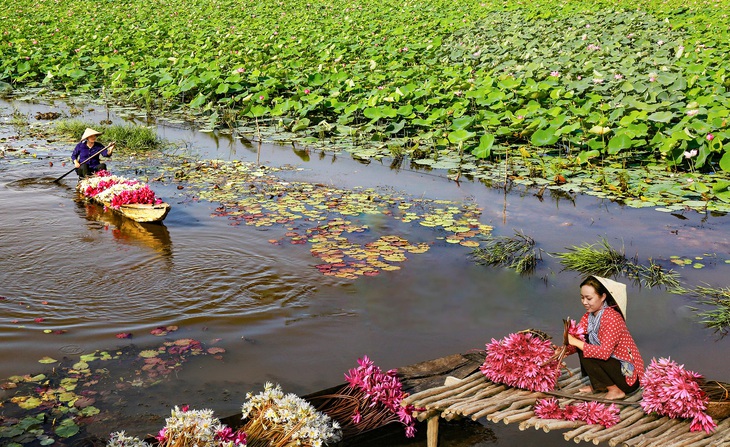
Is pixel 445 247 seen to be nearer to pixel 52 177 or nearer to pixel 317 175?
pixel 317 175

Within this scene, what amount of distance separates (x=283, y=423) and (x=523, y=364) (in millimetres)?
1273

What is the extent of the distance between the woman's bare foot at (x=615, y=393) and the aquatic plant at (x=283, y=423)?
4.67ft

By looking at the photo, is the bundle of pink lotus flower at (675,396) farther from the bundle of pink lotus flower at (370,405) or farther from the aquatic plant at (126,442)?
the aquatic plant at (126,442)

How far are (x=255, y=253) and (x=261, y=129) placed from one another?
5.80 metres

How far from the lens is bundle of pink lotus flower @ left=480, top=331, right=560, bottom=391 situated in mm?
3818

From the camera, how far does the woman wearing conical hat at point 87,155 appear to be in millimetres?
8874

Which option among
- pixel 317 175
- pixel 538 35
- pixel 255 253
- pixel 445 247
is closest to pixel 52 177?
pixel 317 175

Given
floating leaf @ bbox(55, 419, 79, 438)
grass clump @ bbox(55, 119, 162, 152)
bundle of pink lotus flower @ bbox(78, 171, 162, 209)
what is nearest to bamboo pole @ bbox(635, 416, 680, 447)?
floating leaf @ bbox(55, 419, 79, 438)

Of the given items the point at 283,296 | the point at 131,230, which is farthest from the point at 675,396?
the point at 131,230

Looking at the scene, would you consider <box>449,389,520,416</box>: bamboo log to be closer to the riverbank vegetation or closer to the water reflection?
the water reflection

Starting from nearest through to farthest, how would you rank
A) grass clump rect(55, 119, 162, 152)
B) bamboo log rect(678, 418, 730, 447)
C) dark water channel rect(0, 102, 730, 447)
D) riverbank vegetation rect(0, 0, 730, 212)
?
1. bamboo log rect(678, 418, 730, 447)
2. dark water channel rect(0, 102, 730, 447)
3. riverbank vegetation rect(0, 0, 730, 212)
4. grass clump rect(55, 119, 162, 152)

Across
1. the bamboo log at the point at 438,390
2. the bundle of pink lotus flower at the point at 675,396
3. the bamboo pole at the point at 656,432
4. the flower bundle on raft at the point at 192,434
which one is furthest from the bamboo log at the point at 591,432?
the flower bundle on raft at the point at 192,434

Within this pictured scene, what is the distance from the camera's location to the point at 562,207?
27.6 feet

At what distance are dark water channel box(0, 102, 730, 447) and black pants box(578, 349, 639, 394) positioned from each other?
0.53m
